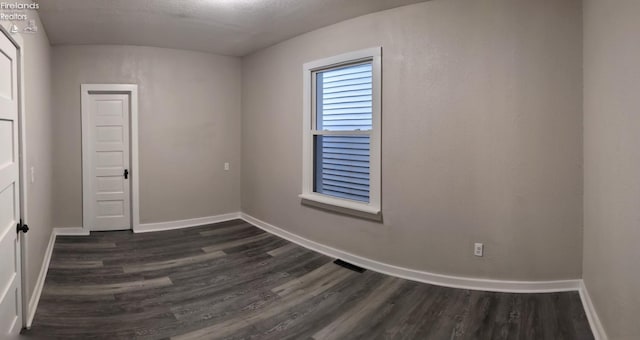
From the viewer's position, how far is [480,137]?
288 centimetres

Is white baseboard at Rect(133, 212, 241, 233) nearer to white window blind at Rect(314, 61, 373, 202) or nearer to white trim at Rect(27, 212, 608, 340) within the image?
white trim at Rect(27, 212, 608, 340)

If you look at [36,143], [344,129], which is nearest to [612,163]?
[344,129]

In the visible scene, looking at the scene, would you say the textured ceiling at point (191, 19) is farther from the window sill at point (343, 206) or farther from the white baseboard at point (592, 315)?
the white baseboard at point (592, 315)

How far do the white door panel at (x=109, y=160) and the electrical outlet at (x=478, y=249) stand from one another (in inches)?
172

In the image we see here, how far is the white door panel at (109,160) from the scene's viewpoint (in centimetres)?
475

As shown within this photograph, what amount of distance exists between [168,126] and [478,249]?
13.7 feet

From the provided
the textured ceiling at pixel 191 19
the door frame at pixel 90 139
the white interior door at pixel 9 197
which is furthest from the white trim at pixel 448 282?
the textured ceiling at pixel 191 19

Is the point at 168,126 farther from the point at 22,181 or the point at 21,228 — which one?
the point at 21,228

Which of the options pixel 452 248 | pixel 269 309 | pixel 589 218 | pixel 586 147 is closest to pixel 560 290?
pixel 589 218

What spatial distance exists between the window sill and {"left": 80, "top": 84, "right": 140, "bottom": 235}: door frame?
2.36 meters

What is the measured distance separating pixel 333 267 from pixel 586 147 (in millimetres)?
2330

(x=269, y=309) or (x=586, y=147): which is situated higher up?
(x=586, y=147)

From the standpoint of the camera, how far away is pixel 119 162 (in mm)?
4848

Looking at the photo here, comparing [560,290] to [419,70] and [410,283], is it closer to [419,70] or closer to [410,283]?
[410,283]
